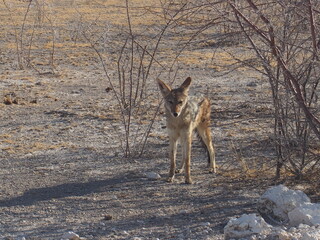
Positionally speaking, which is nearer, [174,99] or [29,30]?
[174,99]

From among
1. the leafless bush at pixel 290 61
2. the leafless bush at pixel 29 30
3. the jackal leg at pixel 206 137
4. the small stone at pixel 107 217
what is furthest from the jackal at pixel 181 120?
the leafless bush at pixel 29 30

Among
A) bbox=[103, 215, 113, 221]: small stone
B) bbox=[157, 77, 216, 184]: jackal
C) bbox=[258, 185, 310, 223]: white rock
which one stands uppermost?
bbox=[157, 77, 216, 184]: jackal

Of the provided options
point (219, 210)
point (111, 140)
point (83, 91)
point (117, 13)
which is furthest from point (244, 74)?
point (117, 13)

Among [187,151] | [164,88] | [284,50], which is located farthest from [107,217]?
[284,50]

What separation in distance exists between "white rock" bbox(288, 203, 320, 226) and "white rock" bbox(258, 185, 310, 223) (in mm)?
197

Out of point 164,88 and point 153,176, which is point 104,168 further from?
point 164,88

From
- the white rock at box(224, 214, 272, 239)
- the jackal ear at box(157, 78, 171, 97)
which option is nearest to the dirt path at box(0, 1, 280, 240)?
the white rock at box(224, 214, 272, 239)

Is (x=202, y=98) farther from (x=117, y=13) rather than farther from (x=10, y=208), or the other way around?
(x=117, y=13)

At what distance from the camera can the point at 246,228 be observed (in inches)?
256

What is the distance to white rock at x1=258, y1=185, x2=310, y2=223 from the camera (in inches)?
287

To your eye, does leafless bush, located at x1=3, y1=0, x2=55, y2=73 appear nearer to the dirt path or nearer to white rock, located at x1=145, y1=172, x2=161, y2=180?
the dirt path

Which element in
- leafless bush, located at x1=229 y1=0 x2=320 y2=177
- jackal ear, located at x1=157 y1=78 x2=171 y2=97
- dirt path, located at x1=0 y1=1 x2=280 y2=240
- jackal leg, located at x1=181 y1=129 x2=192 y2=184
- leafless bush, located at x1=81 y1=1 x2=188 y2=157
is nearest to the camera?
dirt path, located at x1=0 y1=1 x2=280 y2=240

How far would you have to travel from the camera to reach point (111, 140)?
37.8 ft

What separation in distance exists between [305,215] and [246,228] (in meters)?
0.70
